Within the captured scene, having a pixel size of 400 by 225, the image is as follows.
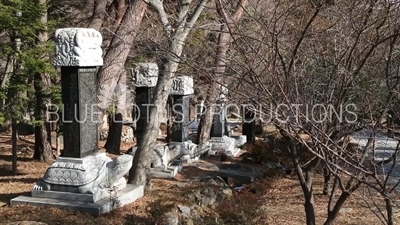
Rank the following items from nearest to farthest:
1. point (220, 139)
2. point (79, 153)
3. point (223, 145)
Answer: point (79, 153) → point (223, 145) → point (220, 139)

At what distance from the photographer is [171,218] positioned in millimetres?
7934

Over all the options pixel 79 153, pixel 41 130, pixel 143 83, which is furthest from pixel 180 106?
pixel 79 153

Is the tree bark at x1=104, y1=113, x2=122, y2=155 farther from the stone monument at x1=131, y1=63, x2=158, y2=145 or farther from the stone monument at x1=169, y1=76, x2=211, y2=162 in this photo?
the stone monument at x1=131, y1=63, x2=158, y2=145

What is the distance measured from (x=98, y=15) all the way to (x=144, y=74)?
2161 millimetres

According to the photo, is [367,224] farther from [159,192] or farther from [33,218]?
[33,218]

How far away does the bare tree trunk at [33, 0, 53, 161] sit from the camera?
11477mm

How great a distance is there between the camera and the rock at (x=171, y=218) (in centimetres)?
782

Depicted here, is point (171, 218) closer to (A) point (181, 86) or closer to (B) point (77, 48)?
(B) point (77, 48)

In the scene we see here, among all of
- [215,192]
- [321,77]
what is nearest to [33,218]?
[215,192]

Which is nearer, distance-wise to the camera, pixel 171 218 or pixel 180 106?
pixel 171 218

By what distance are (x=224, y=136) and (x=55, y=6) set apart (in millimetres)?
6490

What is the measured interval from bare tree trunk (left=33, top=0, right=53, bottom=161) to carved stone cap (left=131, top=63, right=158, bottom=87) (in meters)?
2.07

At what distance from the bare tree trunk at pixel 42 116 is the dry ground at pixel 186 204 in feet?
1.24

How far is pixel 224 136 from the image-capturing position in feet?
54.1
